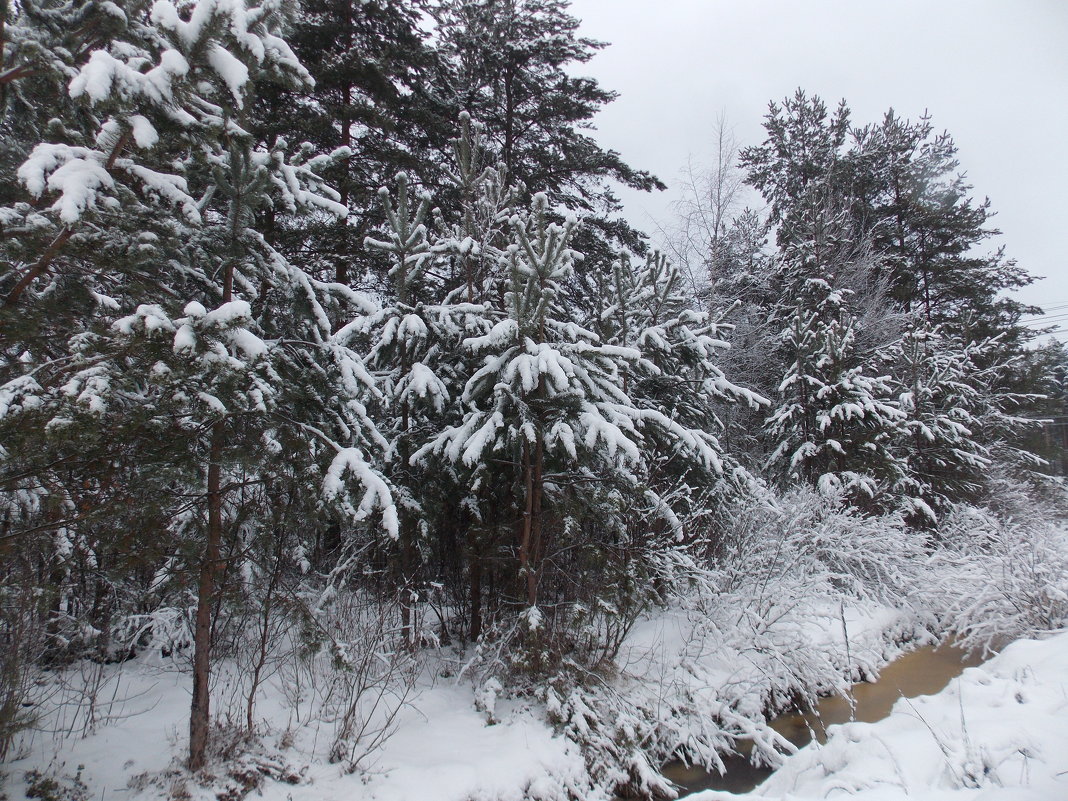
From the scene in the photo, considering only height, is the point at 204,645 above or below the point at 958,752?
above

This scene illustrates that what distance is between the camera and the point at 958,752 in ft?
12.6

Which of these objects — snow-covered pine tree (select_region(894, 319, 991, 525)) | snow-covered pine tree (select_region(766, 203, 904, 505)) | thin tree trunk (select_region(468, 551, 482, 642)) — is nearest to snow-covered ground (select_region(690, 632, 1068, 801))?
thin tree trunk (select_region(468, 551, 482, 642))

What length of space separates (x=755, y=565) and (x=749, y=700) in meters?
2.06

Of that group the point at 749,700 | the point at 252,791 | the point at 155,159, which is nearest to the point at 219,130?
the point at 155,159

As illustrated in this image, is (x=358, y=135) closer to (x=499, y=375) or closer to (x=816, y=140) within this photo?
(x=499, y=375)

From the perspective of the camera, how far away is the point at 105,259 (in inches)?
122

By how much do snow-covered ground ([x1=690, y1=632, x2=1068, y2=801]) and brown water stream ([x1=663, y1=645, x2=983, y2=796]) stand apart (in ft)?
1.12

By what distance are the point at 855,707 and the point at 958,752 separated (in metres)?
3.02

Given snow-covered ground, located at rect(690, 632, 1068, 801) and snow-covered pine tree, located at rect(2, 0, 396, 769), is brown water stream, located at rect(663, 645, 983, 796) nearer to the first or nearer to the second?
snow-covered ground, located at rect(690, 632, 1068, 801)

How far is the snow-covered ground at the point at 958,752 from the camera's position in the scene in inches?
134

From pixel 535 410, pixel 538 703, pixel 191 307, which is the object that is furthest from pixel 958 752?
pixel 191 307

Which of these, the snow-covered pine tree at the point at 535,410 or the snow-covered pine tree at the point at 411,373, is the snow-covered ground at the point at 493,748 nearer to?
the snow-covered pine tree at the point at 535,410

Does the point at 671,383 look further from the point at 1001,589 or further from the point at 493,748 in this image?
the point at 493,748

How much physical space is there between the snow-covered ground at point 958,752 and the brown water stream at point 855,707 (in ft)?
1.12
